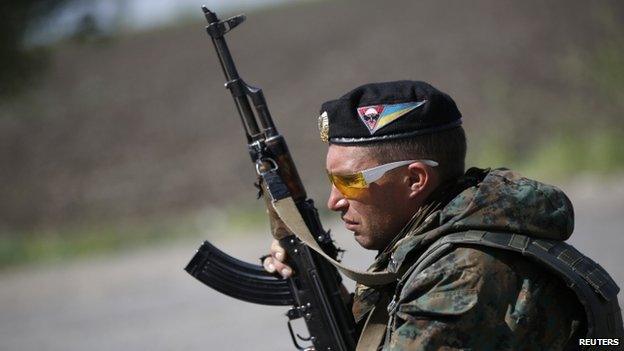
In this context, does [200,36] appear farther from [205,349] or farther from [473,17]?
[205,349]

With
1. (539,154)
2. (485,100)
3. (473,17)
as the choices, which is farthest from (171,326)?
(473,17)

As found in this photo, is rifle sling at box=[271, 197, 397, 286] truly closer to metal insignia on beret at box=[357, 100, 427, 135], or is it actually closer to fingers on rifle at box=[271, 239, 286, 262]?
fingers on rifle at box=[271, 239, 286, 262]

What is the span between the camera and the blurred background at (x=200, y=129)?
12.0m

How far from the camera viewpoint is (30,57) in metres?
Answer: 12.7

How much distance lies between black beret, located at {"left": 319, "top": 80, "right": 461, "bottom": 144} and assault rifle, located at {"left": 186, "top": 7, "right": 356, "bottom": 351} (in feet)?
1.67

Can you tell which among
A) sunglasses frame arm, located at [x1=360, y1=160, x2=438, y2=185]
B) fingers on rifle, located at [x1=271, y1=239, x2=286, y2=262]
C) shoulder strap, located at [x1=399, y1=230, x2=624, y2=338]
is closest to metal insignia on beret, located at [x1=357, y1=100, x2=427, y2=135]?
sunglasses frame arm, located at [x1=360, y1=160, x2=438, y2=185]

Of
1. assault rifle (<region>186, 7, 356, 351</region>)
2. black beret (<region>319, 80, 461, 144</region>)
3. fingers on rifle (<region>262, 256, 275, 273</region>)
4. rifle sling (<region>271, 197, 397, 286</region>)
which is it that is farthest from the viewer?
fingers on rifle (<region>262, 256, 275, 273</region>)

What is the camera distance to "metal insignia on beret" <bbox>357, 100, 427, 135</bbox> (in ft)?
9.59

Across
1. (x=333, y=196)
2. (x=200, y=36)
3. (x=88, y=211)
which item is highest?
(x=200, y=36)

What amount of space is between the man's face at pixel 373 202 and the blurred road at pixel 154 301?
20.7ft

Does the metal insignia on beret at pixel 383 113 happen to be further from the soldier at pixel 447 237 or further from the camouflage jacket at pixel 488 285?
the camouflage jacket at pixel 488 285

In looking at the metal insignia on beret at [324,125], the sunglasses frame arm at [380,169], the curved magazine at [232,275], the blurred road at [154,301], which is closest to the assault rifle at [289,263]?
the curved magazine at [232,275]

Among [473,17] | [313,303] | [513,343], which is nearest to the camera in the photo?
[513,343]

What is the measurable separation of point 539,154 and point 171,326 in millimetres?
9485
